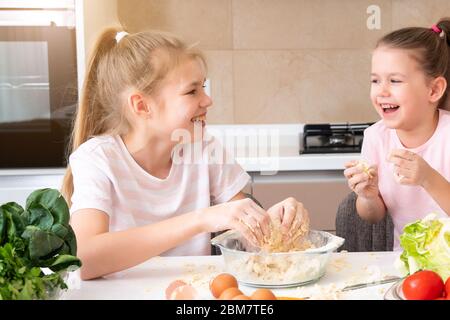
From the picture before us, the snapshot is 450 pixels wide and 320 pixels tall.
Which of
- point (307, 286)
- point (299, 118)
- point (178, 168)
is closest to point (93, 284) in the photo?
point (307, 286)

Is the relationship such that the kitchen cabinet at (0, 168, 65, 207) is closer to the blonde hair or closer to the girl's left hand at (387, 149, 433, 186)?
the blonde hair

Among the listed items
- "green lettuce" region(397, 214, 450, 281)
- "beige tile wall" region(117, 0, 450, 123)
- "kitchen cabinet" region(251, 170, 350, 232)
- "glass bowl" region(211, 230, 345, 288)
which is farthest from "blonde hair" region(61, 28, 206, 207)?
"beige tile wall" region(117, 0, 450, 123)

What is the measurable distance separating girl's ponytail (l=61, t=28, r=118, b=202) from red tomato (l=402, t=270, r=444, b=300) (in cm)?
76

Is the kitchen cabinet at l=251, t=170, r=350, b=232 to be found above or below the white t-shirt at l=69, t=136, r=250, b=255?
below

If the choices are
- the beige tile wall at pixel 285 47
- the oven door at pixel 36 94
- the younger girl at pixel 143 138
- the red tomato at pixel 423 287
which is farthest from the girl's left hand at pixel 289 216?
the beige tile wall at pixel 285 47

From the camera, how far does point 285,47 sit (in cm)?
244

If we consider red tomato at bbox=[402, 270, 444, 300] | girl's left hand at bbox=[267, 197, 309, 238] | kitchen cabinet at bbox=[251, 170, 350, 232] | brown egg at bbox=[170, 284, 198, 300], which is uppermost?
A: girl's left hand at bbox=[267, 197, 309, 238]

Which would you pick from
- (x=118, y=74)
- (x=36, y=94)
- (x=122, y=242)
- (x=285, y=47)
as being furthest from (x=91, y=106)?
(x=285, y=47)

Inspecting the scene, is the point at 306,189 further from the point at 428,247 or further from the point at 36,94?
the point at 428,247

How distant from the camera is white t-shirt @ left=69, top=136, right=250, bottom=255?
1.09 m

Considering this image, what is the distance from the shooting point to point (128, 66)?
1.19m

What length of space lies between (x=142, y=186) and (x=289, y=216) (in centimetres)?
37

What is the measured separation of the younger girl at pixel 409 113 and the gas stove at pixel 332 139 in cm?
65

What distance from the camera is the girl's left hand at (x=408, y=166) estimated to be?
1.10 metres
